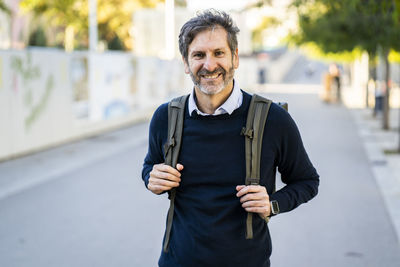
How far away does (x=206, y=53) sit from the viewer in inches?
102

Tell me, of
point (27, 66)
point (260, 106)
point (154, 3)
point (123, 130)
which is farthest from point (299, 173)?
point (154, 3)

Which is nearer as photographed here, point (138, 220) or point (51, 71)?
point (138, 220)

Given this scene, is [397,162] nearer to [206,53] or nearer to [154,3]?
[206,53]

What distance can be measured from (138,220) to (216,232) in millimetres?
4760

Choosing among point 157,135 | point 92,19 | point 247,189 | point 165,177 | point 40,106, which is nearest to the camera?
point 247,189

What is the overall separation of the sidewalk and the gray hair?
4479mm

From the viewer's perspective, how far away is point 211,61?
2586mm

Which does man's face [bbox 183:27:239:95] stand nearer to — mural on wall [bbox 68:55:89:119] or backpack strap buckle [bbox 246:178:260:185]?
backpack strap buckle [bbox 246:178:260:185]

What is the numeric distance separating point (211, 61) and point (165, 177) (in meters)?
0.49

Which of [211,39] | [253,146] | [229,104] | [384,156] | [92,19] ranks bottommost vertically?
[384,156]

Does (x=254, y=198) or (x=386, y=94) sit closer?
(x=254, y=198)

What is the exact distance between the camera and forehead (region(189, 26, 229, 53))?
258 centimetres

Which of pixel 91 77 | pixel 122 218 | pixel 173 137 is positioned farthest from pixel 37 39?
pixel 173 137

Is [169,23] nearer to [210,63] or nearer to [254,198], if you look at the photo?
[210,63]
